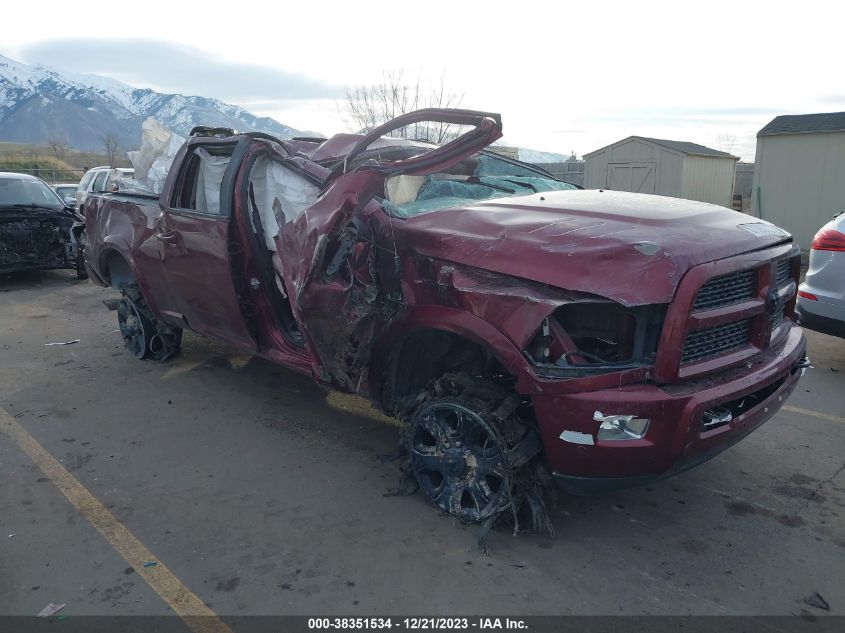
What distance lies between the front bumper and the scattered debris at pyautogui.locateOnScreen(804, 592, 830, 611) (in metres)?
0.71

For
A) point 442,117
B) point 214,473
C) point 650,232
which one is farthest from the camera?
point 214,473

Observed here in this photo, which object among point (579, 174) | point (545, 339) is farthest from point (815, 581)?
point (579, 174)

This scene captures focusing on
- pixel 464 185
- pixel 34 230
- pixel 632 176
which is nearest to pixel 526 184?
pixel 464 185

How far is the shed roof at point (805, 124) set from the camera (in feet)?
45.7

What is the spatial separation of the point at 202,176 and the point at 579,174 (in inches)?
734

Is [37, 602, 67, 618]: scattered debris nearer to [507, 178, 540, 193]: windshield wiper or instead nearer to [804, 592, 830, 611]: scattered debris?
[804, 592, 830, 611]: scattered debris

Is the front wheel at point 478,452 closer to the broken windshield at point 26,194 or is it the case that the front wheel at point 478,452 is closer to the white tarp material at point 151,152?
the white tarp material at point 151,152

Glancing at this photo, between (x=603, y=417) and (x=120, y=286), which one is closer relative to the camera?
(x=603, y=417)

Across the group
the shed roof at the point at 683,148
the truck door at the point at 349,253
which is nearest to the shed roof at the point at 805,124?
the shed roof at the point at 683,148

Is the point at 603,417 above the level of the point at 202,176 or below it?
below

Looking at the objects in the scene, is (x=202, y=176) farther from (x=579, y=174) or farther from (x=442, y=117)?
(x=579, y=174)

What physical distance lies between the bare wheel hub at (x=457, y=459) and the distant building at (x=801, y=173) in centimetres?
1340

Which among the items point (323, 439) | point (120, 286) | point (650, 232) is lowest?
point (323, 439)

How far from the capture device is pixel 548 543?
11.2ft
